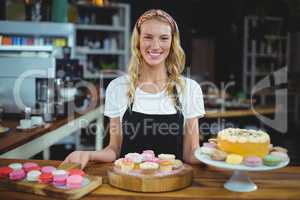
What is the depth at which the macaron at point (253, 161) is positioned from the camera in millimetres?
1230

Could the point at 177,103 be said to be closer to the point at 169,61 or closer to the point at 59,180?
the point at 169,61

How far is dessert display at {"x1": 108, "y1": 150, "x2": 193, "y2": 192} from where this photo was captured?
4.23 feet

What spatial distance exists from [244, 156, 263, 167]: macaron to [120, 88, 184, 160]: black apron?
27.2 inches

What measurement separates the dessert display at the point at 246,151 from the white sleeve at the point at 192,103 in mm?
599

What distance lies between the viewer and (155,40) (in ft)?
5.95

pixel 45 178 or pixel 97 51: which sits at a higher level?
pixel 97 51

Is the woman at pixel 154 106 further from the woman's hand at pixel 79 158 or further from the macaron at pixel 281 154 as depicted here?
the macaron at pixel 281 154

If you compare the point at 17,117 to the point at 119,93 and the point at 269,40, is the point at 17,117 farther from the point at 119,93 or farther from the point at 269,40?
the point at 269,40

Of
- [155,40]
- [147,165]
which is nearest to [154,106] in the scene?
[155,40]

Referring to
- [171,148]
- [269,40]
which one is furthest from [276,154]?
[269,40]

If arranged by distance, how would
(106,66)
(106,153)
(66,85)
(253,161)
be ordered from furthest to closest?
(106,66)
(66,85)
(106,153)
(253,161)

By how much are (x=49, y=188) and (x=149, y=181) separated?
33cm

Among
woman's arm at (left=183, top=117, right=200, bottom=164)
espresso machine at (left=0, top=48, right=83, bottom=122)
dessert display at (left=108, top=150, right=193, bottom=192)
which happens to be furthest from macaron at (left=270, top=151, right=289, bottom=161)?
espresso machine at (left=0, top=48, right=83, bottom=122)

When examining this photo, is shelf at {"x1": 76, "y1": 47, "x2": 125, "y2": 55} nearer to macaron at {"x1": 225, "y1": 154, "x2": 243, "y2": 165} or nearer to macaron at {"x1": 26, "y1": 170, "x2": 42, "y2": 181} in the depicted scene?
macaron at {"x1": 26, "y1": 170, "x2": 42, "y2": 181}
